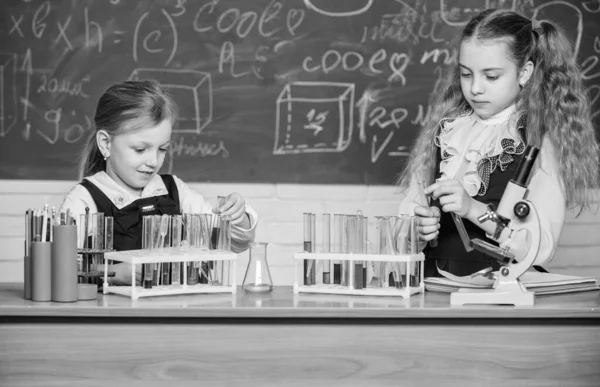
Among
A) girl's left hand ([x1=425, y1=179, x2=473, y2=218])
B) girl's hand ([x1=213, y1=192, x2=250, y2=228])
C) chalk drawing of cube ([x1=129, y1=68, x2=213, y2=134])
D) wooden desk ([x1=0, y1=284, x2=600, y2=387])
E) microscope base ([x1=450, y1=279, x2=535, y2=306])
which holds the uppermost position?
chalk drawing of cube ([x1=129, y1=68, x2=213, y2=134])

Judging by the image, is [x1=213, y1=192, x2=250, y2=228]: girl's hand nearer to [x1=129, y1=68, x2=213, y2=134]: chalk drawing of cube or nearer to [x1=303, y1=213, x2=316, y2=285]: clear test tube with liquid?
[x1=303, y1=213, x2=316, y2=285]: clear test tube with liquid

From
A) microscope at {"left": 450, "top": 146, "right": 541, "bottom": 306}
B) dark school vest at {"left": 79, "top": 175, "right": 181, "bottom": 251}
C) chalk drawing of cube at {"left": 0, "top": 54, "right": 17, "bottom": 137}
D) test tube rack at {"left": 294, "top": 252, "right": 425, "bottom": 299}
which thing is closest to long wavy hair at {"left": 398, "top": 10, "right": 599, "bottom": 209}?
microscope at {"left": 450, "top": 146, "right": 541, "bottom": 306}

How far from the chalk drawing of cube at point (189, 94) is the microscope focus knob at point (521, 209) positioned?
5.52 ft

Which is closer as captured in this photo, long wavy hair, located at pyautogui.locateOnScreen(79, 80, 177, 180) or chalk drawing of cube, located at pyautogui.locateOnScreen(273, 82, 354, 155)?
long wavy hair, located at pyautogui.locateOnScreen(79, 80, 177, 180)

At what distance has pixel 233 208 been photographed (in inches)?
82.7

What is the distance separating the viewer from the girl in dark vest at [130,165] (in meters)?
2.26

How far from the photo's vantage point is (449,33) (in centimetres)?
316

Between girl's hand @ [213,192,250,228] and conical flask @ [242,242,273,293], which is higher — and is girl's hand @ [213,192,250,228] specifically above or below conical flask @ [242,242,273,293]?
above

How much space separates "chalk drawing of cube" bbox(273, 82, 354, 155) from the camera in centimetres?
315

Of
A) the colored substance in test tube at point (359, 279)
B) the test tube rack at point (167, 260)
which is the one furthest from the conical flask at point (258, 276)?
the colored substance in test tube at point (359, 279)

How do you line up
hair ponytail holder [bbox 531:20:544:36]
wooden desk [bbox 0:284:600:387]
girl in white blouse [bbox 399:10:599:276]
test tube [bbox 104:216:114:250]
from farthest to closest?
hair ponytail holder [bbox 531:20:544:36]
girl in white blouse [bbox 399:10:599:276]
test tube [bbox 104:216:114:250]
wooden desk [bbox 0:284:600:387]

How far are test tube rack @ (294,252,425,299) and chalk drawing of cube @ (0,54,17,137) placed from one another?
1740mm

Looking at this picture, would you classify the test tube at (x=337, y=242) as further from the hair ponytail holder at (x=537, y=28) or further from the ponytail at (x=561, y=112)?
the hair ponytail holder at (x=537, y=28)

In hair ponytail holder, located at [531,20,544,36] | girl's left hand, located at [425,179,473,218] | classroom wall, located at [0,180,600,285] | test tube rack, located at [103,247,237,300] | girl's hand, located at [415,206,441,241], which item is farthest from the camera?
classroom wall, located at [0,180,600,285]
